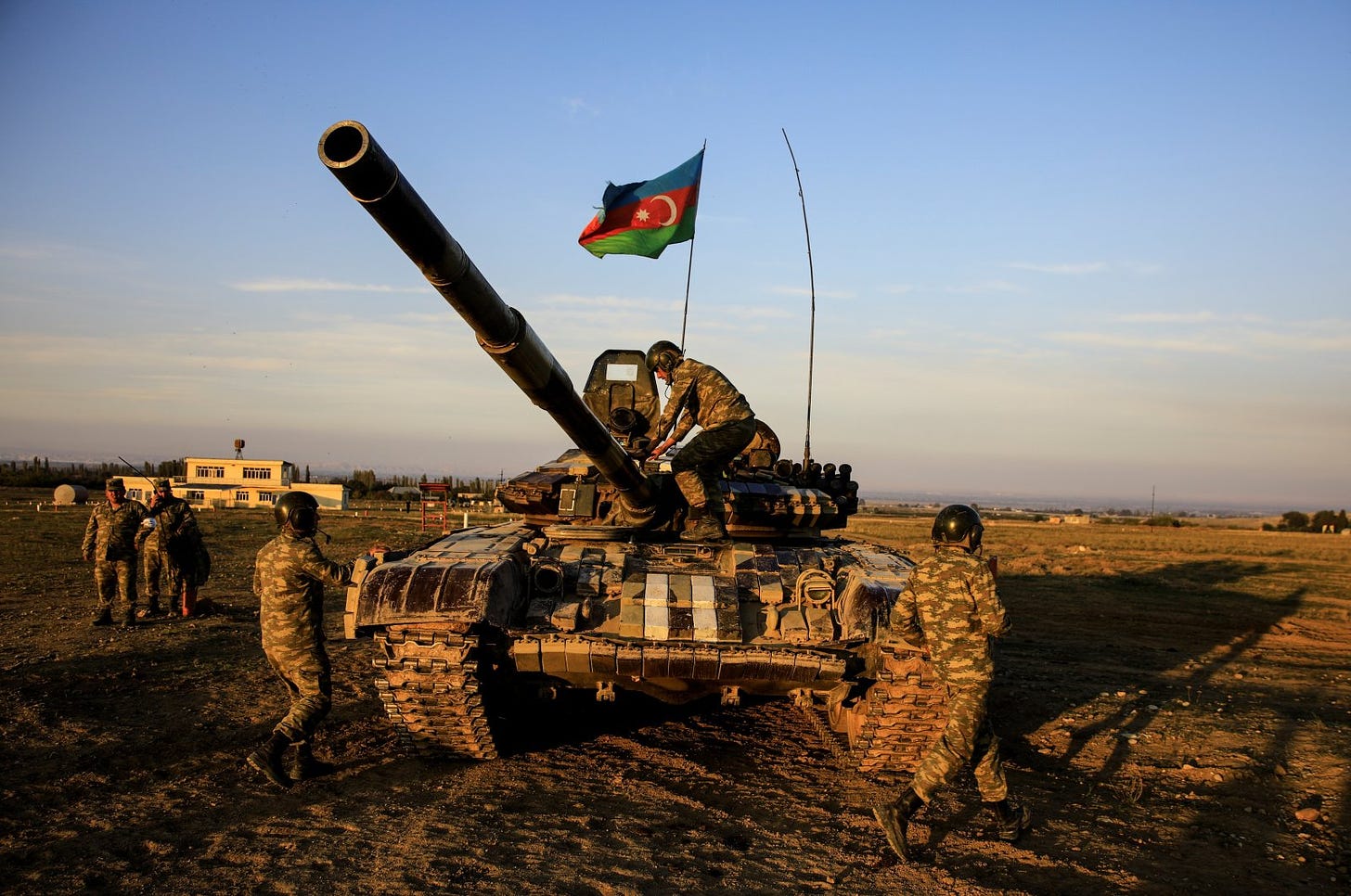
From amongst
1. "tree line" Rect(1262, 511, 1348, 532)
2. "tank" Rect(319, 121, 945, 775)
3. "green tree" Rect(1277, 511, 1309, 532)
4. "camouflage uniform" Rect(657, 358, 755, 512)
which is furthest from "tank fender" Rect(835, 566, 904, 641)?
"green tree" Rect(1277, 511, 1309, 532)

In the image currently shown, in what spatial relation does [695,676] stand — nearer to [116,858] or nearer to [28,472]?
[116,858]

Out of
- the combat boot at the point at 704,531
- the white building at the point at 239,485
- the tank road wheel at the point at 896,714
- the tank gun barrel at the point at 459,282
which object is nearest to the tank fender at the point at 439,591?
the tank gun barrel at the point at 459,282

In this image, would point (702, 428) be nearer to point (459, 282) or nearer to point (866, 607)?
point (866, 607)

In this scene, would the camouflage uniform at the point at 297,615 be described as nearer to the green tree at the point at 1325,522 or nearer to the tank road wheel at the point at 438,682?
the tank road wheel at the point at 438,682

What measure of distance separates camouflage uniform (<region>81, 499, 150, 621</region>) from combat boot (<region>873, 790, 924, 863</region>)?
10757mm

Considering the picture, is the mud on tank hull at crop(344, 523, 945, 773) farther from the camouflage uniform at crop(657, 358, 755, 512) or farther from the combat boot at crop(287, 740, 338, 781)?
the camouflage uniform at crop(657, 358, 755, 512)

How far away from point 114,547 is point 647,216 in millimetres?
8235

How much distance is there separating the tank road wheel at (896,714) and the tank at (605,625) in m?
0.01

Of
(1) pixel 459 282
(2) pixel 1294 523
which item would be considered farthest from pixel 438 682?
(2) pixel 1294 523

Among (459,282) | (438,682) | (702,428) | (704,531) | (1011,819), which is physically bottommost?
(1011,819)

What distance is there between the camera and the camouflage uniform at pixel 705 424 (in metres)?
8.19

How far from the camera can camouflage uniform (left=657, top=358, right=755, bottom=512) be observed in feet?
26.9

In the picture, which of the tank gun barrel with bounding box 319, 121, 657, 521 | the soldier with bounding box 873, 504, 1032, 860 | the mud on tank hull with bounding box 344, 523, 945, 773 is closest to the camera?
the tank gun barrel with bounding box 319, 121, 657, 521

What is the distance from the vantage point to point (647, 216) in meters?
11.6
